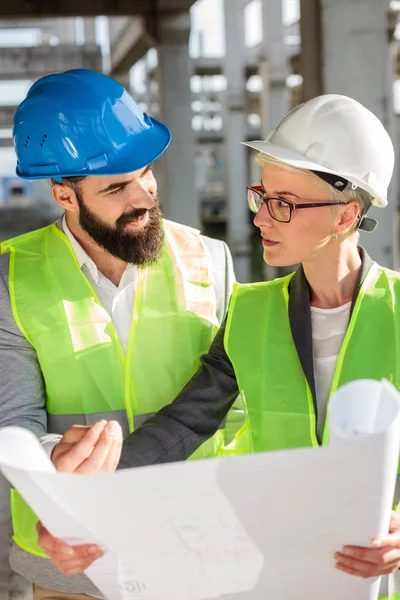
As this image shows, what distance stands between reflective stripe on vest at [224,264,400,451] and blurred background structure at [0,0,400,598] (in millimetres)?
2847

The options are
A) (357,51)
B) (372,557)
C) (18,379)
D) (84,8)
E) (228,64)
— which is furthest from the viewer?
(228,64)

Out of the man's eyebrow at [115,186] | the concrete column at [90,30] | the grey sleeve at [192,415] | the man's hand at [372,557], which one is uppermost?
the concrete column at [90,30]

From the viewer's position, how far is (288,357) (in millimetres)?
2119

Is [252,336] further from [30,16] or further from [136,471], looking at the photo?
[30,16]

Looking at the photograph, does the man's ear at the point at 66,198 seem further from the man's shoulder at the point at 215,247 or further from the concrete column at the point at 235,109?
the concrete column at the point at 235,109

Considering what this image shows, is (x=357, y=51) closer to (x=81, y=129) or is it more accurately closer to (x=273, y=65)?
(x=81, y=129)

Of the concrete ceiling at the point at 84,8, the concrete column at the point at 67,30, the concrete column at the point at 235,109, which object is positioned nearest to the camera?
the concrete ceiling at the point at 84,8

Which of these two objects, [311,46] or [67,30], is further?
[67,30]

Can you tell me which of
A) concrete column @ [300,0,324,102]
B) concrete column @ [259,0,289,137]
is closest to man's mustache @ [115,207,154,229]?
concrete column @ [300,0,324,102]

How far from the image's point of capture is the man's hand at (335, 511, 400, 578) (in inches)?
60.2

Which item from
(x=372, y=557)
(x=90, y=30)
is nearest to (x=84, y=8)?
(x=372, y=557)

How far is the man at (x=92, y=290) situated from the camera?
7.27 feet

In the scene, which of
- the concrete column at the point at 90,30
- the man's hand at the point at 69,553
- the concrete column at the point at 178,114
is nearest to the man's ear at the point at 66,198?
the man's hand at the point at 69,553

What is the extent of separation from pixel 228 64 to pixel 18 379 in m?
24.9
